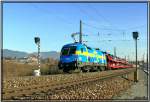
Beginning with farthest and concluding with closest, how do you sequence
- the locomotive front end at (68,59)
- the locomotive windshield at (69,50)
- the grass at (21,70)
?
the locomotive windshield at (69,50) < the grass at (21,70) < the locomotive front end at (68,59)

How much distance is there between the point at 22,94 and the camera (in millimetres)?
11625

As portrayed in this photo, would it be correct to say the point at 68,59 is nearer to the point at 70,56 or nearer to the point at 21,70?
the point at 70,56

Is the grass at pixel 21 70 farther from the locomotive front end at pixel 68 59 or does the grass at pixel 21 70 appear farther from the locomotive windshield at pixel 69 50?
the locomotive windshield at pixel 69 50

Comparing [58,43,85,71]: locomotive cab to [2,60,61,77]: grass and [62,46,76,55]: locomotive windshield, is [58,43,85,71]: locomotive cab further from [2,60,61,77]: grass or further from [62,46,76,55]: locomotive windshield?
[2,60,61,77]: grass

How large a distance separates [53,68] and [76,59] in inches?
264

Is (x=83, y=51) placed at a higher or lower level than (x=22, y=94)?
higher

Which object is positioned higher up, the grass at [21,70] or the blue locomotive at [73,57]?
the blue locomotive at [73,57]

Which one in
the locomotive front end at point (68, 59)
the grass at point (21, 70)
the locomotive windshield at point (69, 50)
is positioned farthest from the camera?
the locomotive windshield at point (69, 50)

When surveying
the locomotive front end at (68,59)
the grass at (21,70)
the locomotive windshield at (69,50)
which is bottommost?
the grass at (21,70)

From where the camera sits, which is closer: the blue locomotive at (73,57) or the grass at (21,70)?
the blue locomotive at (73,57)

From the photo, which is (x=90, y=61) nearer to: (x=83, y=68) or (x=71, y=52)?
(x=83, y=68)

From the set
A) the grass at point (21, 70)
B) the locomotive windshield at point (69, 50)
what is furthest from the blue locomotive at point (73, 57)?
the grass at point (21, 70)

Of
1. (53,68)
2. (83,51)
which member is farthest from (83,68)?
(53,68)

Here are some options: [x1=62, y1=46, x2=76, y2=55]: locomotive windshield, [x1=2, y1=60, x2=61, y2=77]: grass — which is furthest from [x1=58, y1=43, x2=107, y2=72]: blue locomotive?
[x1=2, y1=60, x2=61, y2=77]: grass
